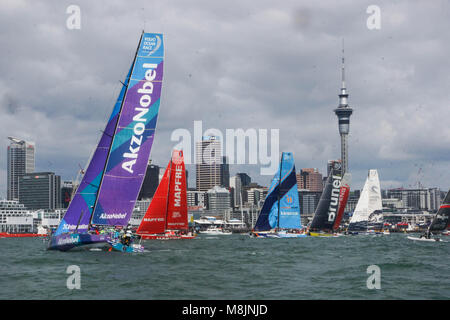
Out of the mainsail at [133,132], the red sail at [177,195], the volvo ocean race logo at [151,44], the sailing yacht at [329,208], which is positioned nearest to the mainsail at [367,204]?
the sailing yacht at [329,208]

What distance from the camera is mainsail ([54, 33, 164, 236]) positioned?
120 feet

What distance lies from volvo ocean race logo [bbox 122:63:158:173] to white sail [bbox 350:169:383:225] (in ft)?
321

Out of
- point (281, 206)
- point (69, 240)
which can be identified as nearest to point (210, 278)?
point (69, 240)

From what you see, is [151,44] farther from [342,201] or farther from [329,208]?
[342,201]

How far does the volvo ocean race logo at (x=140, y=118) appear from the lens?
36625mm

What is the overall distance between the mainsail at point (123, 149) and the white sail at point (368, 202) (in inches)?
3843

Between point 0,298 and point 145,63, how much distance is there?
20.3 meters

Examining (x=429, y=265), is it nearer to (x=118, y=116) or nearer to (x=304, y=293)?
(x=304, y=293)

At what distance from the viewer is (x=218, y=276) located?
87.2 ft

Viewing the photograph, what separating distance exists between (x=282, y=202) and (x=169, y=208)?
2487 centimetres

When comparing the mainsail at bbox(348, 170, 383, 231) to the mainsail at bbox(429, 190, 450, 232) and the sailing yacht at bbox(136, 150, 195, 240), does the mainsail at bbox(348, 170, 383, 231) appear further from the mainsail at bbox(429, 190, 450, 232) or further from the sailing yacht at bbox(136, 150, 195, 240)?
the sailing yacht at bbox(136, 150, 195, 240)

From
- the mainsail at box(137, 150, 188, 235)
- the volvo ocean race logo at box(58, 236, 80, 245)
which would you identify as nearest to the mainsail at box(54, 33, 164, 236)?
the volvo ocean race logo at box(58, 236, 80, 245)

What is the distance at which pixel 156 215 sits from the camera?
59.0m
